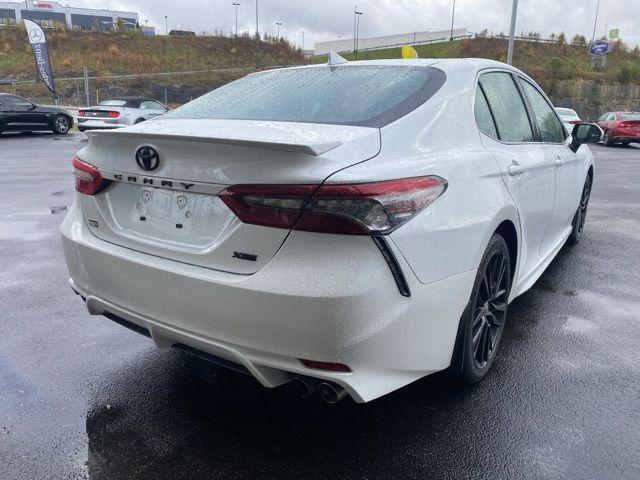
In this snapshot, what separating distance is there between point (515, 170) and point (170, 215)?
71.6 inches

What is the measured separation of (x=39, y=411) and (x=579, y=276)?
13.8ft

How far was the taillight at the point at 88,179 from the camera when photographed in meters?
2.50

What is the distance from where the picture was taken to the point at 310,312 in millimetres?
1892

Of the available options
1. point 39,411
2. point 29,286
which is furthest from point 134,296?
point 29,286

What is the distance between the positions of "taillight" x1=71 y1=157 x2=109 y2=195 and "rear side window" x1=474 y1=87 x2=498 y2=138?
1861 mm

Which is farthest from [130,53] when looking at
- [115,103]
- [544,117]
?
[544,117]

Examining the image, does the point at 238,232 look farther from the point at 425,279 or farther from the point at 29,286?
the point at 29,286

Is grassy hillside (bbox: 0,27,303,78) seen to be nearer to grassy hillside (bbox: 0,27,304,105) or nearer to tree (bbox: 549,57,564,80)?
grassy hillside (bbox: 0,27,304,105)

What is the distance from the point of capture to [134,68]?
5209cm

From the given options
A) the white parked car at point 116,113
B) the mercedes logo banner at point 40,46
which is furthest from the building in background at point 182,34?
the white parked car at point 116,113

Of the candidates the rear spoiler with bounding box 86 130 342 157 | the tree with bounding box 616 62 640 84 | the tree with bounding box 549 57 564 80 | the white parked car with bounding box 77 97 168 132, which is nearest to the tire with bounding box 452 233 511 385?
the rear spoiler with bounding box 86 130 342 157

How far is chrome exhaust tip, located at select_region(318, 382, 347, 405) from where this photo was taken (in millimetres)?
2033

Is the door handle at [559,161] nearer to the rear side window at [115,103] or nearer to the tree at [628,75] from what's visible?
the rear side window at [115,103]

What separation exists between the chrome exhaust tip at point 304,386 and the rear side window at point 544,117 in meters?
2.57
